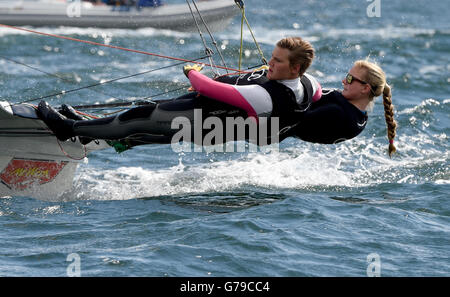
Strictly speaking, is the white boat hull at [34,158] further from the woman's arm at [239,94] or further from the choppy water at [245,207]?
the woman's arm at [239,94]

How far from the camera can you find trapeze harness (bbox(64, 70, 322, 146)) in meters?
5.36

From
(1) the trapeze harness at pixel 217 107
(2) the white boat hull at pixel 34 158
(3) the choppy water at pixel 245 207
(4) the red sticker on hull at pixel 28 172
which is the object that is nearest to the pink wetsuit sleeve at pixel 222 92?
(1) the trapeze harness at pixel 217 107

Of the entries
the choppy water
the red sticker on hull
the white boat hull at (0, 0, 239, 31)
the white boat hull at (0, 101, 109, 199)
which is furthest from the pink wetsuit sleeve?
the white boat hull at (0, 0, 239, 31)

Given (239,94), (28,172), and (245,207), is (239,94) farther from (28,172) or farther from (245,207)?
(28,172)

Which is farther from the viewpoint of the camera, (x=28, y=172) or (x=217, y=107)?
(x=28, y=172)

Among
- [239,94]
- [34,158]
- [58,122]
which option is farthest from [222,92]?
[34,158]

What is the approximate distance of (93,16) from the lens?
17.2 metres

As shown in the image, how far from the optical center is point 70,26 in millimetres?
17578

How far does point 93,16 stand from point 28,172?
1110 cm

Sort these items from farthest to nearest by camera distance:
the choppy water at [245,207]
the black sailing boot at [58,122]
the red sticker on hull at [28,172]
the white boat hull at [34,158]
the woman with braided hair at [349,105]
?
the red sticker on hull at [28,172]
the white boat hull at [34,158]
the black sailing boot at [58,122]
the woman with braided hair at [349,105]
the choppy water at [245,207]

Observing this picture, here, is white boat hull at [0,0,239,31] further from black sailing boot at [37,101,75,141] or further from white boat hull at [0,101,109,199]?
black sailing boot at [37,101,75,141]

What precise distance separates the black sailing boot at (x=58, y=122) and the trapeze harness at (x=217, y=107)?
6 cm

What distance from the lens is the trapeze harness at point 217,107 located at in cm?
536

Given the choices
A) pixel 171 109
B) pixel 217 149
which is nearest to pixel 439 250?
pixel 171 109
